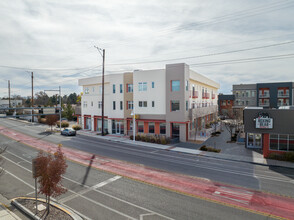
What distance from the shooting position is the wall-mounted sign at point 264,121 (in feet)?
70.9

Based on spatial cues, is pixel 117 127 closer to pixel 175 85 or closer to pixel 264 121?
pixel 175 85

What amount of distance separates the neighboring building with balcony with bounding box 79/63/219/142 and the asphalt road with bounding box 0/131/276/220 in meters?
17.5

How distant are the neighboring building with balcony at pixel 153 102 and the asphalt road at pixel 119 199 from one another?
17.5 meters

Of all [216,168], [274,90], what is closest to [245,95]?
[274,90]

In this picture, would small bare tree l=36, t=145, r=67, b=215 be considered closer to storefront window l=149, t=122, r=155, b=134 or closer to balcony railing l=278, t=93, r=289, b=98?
storefront window l=149, t=122, r=155, b=134

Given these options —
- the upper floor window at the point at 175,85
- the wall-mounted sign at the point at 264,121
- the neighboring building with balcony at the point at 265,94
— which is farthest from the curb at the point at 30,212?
the neighboring building with balcony at the point at 265,94

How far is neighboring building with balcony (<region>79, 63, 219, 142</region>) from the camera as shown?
3129 cm

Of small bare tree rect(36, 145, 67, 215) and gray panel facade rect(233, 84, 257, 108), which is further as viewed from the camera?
→ gray panel facade rect(233, 84, 257, 108)

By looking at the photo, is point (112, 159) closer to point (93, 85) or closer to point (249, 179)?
point (249, 179)

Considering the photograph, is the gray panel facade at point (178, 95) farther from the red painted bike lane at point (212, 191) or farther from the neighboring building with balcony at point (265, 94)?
the neighboring building with balcony at point (265, 94)

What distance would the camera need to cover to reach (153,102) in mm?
33781

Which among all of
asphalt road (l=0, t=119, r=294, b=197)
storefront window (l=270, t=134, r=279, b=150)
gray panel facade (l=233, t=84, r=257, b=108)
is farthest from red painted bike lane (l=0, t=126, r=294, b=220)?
gray panel facade (l=233, t=84, r=257, b=108)

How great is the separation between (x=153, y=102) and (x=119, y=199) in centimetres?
2295

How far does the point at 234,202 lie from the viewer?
11.5m
